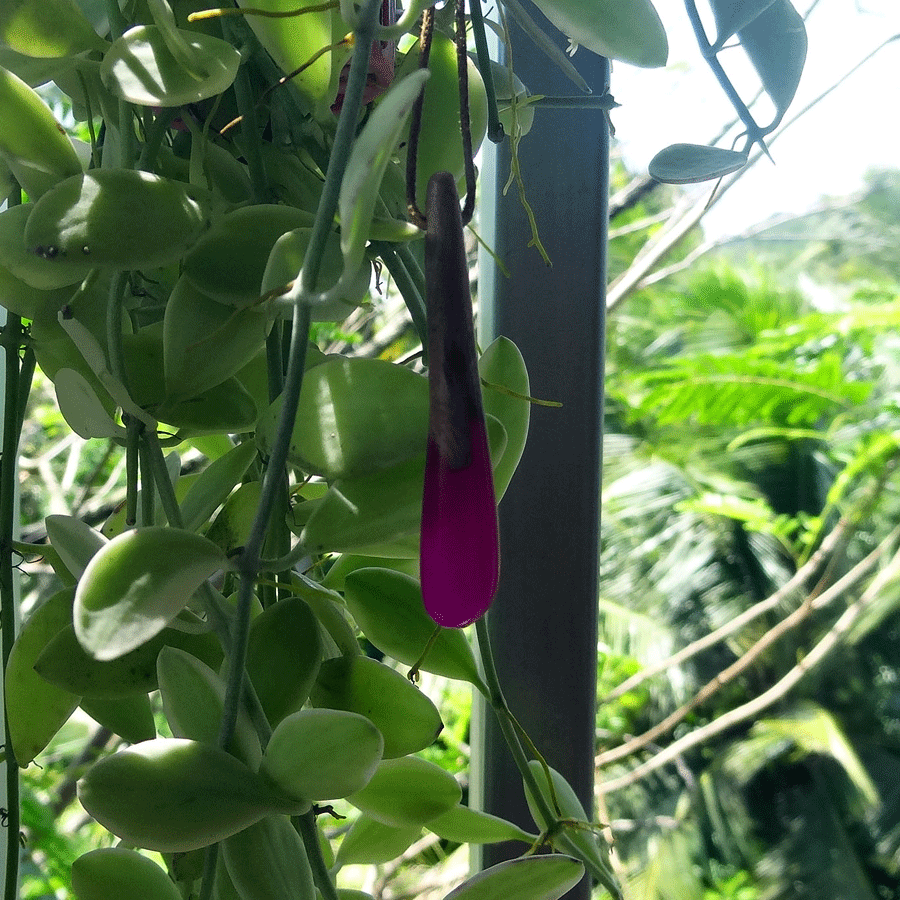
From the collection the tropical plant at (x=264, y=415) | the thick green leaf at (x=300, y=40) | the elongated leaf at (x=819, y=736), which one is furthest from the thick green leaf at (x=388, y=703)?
the elongated leaf at (x=819, y=736)

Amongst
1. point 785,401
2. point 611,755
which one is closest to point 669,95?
point 611,755

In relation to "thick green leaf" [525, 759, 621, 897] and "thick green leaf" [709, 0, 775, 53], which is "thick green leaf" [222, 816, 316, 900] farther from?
"thick green leaf" [709, 0, 775, 53]

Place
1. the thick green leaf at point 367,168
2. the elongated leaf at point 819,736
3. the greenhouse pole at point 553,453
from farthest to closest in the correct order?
the elongated leaf at point 819,736 < the greenhouse pole at point 553,453 < the thick green leaf at point 367,168

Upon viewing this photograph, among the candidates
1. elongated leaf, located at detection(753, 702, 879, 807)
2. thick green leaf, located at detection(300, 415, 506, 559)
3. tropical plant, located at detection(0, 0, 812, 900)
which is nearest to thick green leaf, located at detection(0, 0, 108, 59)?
tropical plant, located at detection(0, 0, 812, 900)

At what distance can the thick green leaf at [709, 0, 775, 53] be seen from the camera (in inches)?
6.7

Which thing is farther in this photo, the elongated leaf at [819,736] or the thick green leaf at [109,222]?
the elongated leaf at [819,736]

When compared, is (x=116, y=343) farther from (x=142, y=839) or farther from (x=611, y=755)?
(x=611, y=755)

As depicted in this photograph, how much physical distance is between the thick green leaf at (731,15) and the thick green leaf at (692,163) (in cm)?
2

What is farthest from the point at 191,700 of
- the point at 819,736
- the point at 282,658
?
the point at 819,736

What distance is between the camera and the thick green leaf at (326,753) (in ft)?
0.39

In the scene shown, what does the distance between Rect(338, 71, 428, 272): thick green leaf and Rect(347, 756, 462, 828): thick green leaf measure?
105mm

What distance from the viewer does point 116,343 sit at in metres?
0.15

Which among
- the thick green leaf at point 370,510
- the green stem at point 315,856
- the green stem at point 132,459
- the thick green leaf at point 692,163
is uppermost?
the thick green leaf at point 692,163

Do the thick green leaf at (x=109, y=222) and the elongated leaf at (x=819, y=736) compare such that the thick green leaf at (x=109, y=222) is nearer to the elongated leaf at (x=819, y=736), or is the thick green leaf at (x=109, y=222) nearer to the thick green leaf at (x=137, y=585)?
the thick green leaf at (x=137, y=585)
